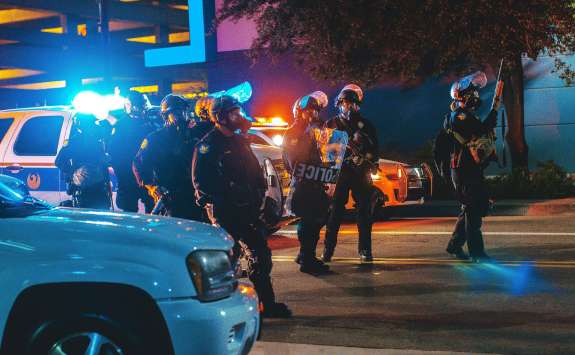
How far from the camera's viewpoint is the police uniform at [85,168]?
9.59 m

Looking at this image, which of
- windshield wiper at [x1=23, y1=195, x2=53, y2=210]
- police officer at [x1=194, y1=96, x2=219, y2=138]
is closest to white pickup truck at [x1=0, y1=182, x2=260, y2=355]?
windshield wiper at [x1=23, y1=195, x2=53, y2=210]

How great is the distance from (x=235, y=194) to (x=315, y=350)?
1.50m

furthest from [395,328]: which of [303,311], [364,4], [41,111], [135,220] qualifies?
[364,4]

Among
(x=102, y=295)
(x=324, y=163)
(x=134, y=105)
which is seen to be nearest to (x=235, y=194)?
(x=324, y=163)

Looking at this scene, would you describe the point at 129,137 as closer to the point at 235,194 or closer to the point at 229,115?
the point at 229,115

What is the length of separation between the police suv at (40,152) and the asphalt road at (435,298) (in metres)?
1.74

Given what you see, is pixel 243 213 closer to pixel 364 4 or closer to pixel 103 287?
pixel 103 287

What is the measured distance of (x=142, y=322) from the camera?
4500 mm

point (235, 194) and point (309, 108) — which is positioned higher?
point (309, 108)

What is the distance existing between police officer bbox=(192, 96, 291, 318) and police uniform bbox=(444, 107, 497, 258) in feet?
9.91

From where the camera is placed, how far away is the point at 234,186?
6.99 meters

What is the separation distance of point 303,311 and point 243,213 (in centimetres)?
106

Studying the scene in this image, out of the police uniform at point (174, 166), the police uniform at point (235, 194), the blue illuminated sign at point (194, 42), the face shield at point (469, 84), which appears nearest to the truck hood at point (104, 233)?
the police uniform at point (235, 194)

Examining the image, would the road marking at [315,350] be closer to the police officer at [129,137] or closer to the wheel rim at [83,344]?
the wheel rim at [83,344]
